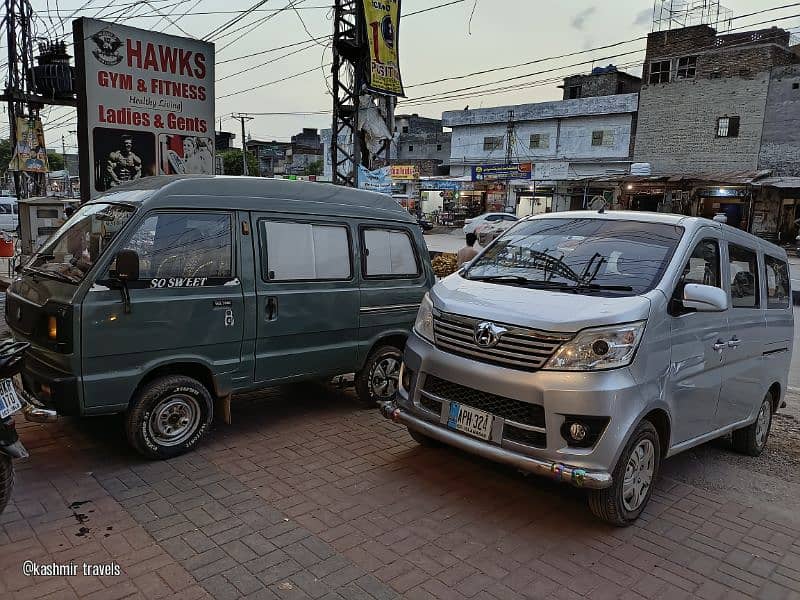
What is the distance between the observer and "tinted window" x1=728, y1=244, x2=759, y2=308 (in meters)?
4.77

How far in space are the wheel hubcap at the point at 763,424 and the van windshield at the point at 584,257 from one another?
228 centimetres

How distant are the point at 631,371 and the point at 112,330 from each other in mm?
3524

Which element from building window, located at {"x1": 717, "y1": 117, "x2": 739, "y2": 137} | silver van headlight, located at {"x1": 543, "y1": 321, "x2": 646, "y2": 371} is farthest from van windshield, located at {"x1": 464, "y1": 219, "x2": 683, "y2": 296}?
building window, located at {"x1": 717, "y1": 117, "x2": 739, "y2": 137}

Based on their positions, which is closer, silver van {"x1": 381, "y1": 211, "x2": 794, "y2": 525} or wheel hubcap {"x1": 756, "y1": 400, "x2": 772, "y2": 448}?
silver van {"x1": 381, "y1": 211, "x2": 794, "y2": 525}

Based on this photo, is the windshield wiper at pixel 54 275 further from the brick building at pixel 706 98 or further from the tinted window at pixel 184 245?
the brick building at pixel 706 98

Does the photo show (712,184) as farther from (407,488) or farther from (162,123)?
(407,488)

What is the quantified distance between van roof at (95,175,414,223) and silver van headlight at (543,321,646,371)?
9.30 feet

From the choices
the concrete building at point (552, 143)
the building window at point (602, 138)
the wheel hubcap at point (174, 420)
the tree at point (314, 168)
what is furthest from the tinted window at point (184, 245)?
the tree at point (314, 168)

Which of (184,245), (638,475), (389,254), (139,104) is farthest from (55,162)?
(638,475)

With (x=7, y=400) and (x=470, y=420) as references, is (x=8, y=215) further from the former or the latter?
(x=470, y=420)

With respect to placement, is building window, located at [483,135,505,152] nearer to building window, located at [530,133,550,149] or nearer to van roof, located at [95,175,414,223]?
building window, located at [530,133,550,149]

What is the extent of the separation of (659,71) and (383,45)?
85.7 ft

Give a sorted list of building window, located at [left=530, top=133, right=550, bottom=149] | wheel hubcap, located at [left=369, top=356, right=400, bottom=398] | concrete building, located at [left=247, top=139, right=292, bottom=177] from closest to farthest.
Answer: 1. wheel hubcap, located at [left=369, top=356, right=400, bottom=398]
2. building window, located at [left=530, top=133, right=550, bottom=149]
3. concrete building, located at [left=247, top=139, right=292, bottom=177]

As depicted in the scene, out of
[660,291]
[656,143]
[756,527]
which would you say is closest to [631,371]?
[660,291]
